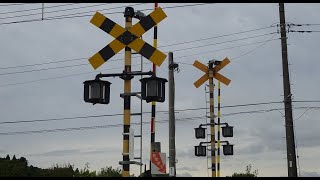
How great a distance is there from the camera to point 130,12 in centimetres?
814

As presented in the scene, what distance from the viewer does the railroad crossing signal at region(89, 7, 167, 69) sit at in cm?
792

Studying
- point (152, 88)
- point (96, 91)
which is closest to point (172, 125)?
point (96, 91)

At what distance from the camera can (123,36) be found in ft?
26.1

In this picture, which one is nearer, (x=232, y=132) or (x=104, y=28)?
(x=104, y=28)

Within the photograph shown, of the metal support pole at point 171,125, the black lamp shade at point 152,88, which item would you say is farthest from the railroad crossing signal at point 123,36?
the metal support pole at point 171,125

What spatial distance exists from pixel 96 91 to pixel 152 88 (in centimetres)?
96

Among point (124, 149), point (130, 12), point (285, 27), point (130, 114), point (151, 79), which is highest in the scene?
point (285, 27)

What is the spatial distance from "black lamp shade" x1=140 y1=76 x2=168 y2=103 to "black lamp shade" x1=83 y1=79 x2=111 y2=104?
701 mm

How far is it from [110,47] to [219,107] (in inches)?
604

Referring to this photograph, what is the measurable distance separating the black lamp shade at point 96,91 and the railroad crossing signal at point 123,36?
351mm

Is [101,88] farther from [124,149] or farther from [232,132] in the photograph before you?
[232,132]

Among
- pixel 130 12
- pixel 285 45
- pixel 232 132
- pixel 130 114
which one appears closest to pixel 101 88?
pixel 130 114

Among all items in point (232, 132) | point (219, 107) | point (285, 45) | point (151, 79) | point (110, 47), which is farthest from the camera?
point (219, 107)

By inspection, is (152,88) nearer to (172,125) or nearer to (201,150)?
(172,125)
